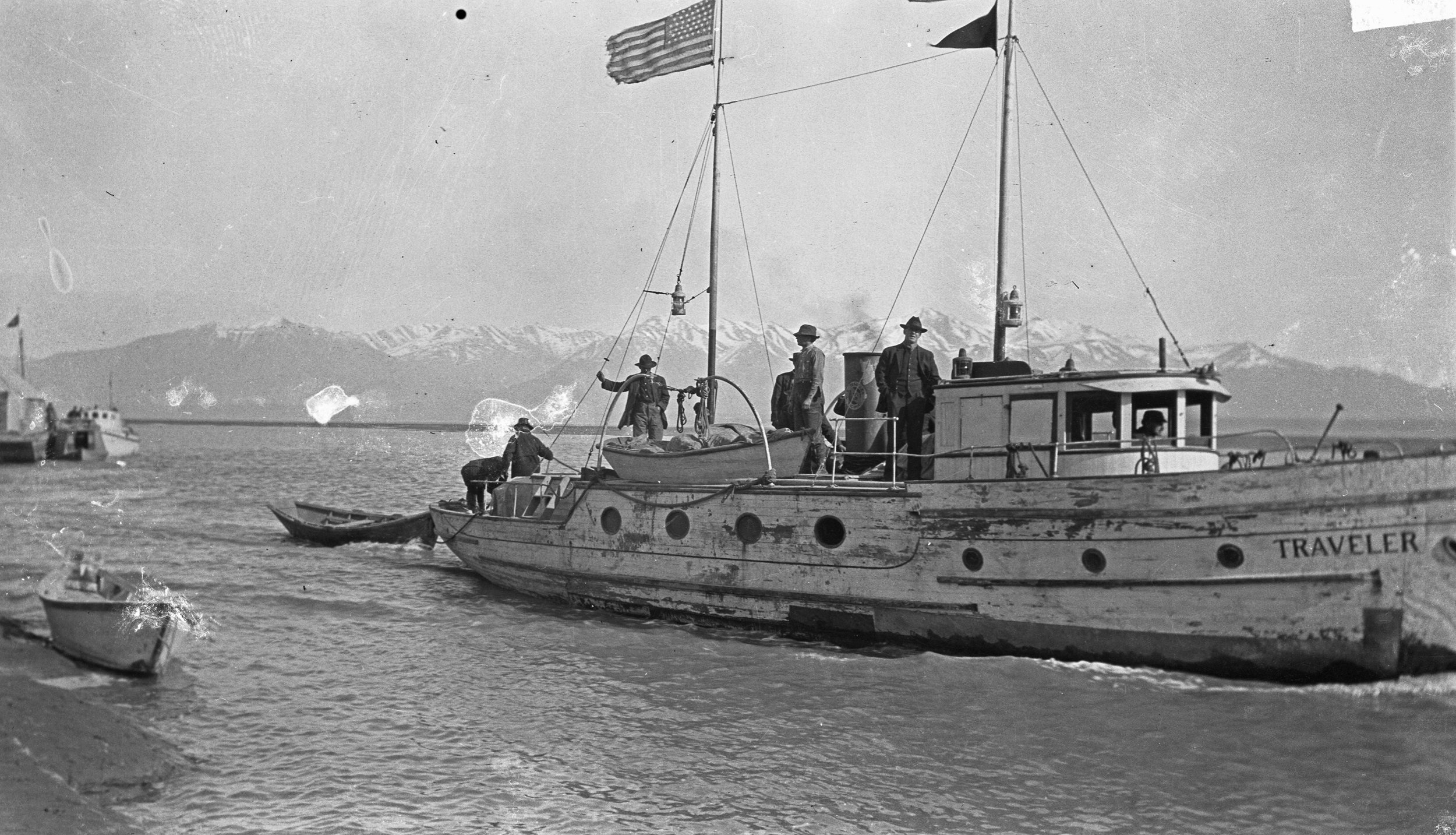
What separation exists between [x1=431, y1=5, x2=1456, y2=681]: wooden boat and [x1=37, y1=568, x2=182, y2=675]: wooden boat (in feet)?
25.2

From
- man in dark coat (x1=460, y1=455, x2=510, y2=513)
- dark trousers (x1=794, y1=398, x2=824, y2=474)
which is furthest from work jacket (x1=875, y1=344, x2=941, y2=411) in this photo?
man in dark coat (x1=460, y1=455, x2=510, y2=513)

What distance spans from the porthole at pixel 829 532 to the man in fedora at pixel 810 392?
158 cm

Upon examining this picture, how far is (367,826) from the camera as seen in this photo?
853 centimetres

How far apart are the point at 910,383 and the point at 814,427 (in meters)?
1.80

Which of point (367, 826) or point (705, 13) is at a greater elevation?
point (705, 13)

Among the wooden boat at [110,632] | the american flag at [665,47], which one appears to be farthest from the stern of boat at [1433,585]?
the wooden boat at [110,632]

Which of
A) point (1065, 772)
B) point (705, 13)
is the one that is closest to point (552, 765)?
point (1065, 772)

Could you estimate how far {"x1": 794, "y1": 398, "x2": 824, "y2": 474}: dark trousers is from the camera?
55.9 ft

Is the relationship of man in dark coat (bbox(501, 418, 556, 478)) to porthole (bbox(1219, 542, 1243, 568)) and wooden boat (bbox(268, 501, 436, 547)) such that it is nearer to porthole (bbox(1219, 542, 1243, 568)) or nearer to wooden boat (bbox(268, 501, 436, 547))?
wooden boat (bbox(268, 501, 436, 547))

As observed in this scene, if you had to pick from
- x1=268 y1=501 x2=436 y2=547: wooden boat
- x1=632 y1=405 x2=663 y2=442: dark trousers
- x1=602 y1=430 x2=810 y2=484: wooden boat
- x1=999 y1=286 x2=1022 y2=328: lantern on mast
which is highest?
x1=999 y1=286 x2=1022 y2=328: lantern on mast

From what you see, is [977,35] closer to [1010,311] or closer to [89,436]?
[1010,311]

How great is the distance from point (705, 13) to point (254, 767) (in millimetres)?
16102

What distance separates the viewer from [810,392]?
1744cm

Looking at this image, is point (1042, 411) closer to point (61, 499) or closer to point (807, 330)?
point (807, 330)
